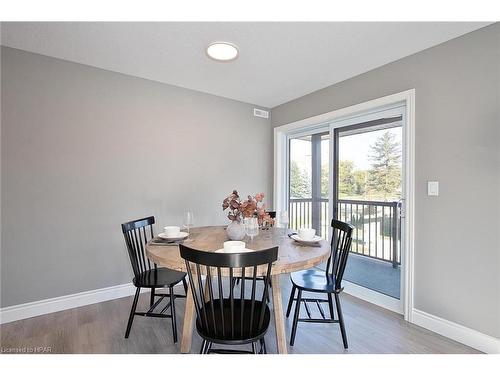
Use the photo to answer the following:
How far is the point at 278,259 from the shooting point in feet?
5.16

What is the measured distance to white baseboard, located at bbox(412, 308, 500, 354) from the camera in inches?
73.0

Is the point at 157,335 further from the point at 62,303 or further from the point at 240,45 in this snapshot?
the point at 240,45

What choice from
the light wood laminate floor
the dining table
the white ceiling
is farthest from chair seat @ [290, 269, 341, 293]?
the white ceiling

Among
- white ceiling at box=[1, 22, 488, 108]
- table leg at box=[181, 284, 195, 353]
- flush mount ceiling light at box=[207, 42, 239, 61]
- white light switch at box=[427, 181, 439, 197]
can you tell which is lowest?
table leg at box=[181, 284, 195, 353]

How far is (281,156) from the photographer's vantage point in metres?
3.96

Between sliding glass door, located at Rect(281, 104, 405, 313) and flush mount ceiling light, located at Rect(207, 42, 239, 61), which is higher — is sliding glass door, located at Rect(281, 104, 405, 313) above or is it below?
below

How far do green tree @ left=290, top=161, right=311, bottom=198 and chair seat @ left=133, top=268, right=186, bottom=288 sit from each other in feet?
7.17

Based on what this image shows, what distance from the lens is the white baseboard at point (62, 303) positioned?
2.27 metres

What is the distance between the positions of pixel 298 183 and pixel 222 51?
220cm

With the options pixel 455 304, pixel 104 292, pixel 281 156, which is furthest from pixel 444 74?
pixel 104 292

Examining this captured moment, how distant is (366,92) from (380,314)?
2.26 m

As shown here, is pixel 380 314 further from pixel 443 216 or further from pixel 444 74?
pixel 444 74

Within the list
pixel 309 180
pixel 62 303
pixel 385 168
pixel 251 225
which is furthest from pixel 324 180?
pixel 62 303

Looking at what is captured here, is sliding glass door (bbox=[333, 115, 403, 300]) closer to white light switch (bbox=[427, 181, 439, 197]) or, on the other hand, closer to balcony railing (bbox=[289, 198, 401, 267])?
balcony railing (bbox=[289, 198, 401, 267])
